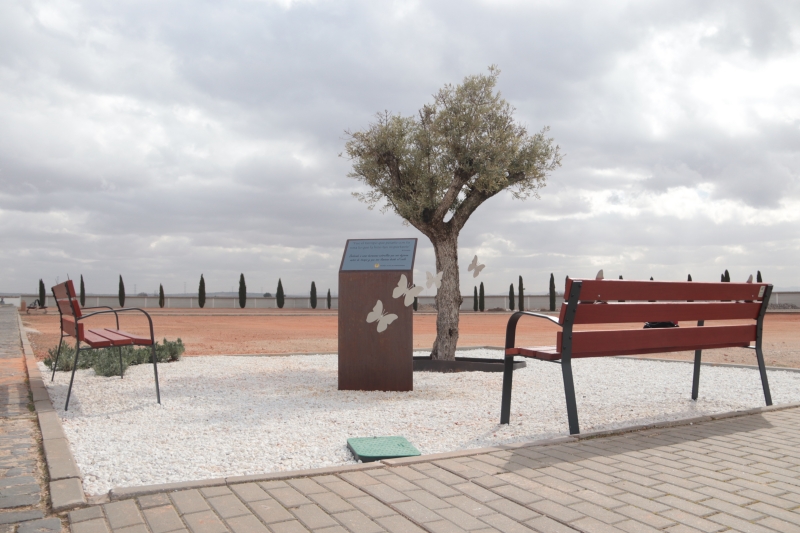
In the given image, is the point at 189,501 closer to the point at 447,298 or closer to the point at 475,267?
the point at 475,267

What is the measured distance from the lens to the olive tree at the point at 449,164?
9.44 meters

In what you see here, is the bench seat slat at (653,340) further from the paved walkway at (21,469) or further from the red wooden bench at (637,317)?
the paved walkway at (21,469)

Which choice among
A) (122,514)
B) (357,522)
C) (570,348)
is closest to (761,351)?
(570,348)

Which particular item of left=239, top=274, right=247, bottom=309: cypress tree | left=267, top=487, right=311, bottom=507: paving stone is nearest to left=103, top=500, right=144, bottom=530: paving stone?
left=267, top=487, right=311, bottom=507: paving stone

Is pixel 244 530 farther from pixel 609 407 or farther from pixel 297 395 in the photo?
pixel 609 407

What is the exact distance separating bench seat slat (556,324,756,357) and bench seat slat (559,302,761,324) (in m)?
0.11

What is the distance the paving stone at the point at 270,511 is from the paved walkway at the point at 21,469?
0.88 meters

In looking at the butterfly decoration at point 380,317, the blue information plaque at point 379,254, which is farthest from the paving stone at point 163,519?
the blue information plaque at point 379,254

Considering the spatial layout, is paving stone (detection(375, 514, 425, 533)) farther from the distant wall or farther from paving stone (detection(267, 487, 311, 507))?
the distant wall

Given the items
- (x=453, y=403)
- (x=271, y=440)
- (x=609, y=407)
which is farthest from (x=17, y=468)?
(x=609, y=407)

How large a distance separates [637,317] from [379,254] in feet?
10.3

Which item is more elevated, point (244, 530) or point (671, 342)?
point (671, 342)

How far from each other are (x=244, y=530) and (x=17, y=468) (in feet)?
6.33

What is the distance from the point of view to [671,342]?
5.38 m
